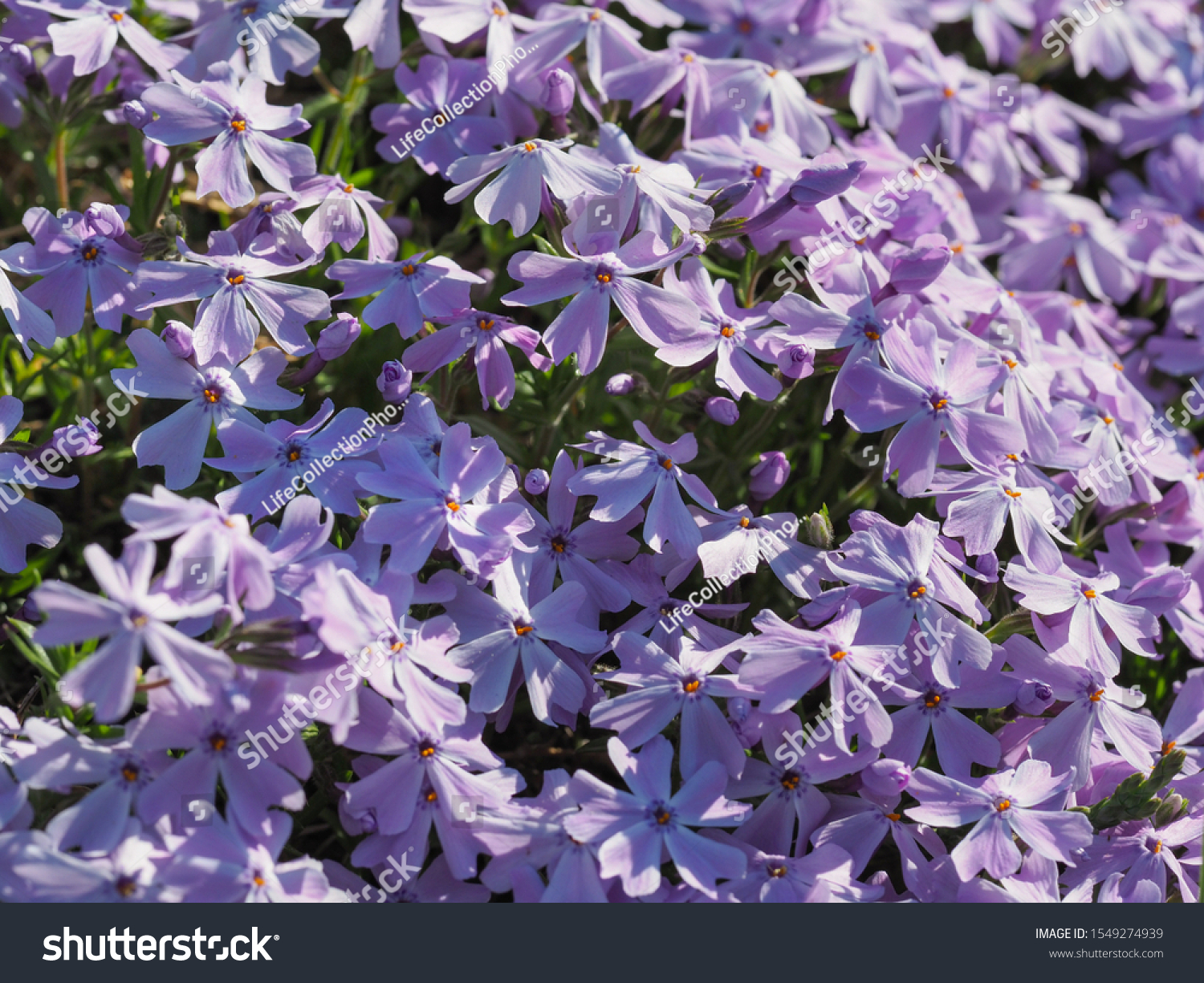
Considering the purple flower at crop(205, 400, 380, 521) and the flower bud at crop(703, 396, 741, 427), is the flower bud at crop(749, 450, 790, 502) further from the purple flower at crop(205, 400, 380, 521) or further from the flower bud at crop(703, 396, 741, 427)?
the purple flower at crop(205, 400, 380, 521)

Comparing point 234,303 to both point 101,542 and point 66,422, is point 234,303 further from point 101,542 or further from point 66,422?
point 101,542

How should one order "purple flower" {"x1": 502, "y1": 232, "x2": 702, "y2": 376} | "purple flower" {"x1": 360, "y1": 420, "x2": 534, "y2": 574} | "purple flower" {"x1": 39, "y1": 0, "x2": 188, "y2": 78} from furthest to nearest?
"purple flower" {"x1": 39, "y1": 0, "x2": 188, "y2": 78}
"purple flower" {"x1": 502, "y1": 232, "x2": 702, "y2": 376}
"purple flower" {"x1": 360, "y1": 420, "x2": 534, "y2": 574}

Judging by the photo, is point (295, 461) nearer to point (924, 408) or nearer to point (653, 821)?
point (653, 821)

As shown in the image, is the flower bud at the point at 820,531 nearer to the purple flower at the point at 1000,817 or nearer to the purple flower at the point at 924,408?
the purple flower at the point at 924,408

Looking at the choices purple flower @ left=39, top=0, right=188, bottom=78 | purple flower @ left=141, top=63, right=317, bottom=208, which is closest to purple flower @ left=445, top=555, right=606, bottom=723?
purple flower @ left=141, top=63, right=317, bottom=208

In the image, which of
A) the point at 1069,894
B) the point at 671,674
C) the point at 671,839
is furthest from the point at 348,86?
the point at 1069,894
